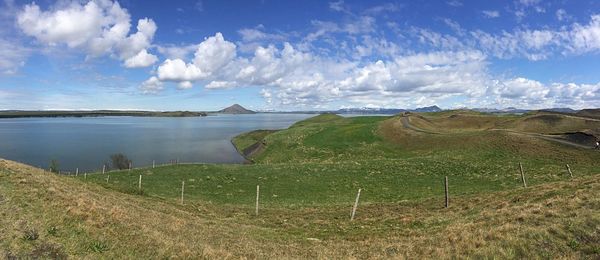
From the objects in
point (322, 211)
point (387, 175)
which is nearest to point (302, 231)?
point (322, 211)

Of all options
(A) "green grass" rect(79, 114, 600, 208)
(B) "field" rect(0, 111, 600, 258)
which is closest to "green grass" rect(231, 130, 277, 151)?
(A) "green grass" rect(79, 114, 600, 208)

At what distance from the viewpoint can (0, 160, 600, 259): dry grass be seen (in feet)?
44.5

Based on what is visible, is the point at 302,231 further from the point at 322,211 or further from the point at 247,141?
the point at 247,141

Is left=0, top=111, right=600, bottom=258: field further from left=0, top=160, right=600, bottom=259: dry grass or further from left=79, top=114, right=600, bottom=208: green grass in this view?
left=79, top=114, right=600, bottom=208: green grass

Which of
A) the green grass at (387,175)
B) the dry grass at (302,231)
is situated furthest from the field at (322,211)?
the green grass at (387,175)

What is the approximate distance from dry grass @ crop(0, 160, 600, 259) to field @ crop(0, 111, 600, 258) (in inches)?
2.4

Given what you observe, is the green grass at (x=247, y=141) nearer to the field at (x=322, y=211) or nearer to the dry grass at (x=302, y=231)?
the field at (x=322, y=211)

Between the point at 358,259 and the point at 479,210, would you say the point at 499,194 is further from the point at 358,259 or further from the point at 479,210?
the point at 358,259

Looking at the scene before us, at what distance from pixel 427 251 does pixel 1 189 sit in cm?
2058

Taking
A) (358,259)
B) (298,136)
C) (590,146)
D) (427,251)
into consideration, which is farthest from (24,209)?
(298,136)

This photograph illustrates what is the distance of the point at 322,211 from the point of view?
30922 mm

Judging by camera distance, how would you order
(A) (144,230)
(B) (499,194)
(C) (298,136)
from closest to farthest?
(A) (144,230), (B) (499,194), (C) (298,136)

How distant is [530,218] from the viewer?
17.3 metres

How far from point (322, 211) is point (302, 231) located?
26.8ft
